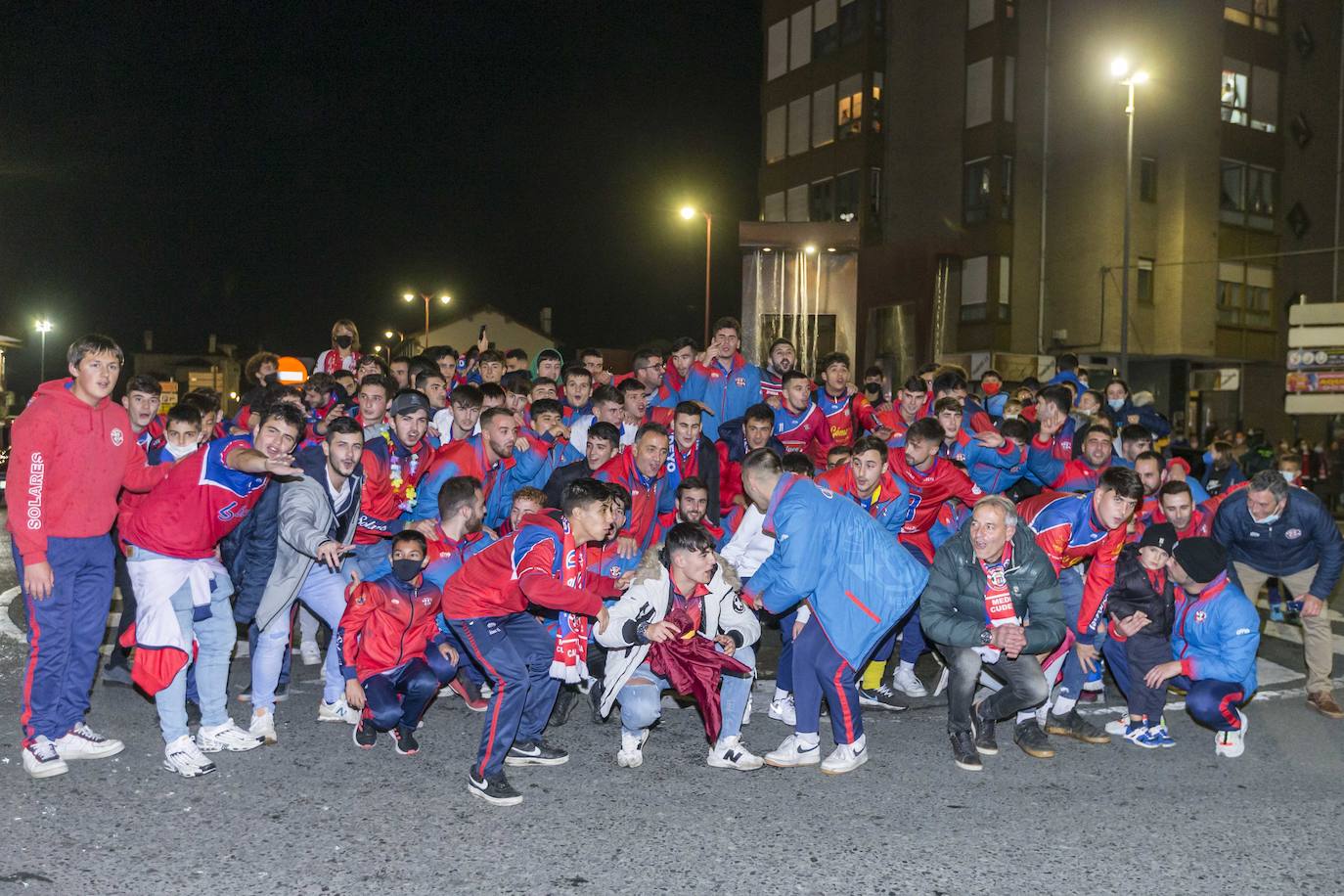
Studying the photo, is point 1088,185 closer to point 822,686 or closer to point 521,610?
point 822,686

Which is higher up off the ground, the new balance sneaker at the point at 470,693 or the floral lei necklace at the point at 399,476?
the floral lei necklace at the point at 399,476

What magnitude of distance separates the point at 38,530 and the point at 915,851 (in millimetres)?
4430

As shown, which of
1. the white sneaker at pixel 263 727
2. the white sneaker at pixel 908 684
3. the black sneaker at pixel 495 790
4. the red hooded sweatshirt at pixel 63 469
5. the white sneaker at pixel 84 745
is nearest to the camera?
the black sneaker at pixel 495 790

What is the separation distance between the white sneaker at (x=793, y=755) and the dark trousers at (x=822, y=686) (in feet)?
0.26

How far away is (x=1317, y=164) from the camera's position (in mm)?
34531

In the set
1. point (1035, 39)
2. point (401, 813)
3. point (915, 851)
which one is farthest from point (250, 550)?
point (1035, 39)

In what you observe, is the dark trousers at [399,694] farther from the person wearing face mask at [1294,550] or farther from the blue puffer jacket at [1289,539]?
the person wearing face mask at [1294,550]

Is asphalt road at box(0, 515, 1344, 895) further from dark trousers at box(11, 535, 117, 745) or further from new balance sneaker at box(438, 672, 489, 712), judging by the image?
new balance sneaker at box(438, 672, 489, 712)

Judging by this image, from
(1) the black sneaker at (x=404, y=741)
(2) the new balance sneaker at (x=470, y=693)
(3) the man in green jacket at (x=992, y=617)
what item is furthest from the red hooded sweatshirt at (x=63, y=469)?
(3) the man in green jacket at (x=992, y=617)

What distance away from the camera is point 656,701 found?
5.94 m

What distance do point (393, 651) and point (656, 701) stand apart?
144cm

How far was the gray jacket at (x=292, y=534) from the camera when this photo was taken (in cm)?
629

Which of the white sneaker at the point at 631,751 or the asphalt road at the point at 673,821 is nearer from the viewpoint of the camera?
the asphalt road at the point at 673,821

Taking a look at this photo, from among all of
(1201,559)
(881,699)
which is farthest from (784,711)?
(1201,559)
